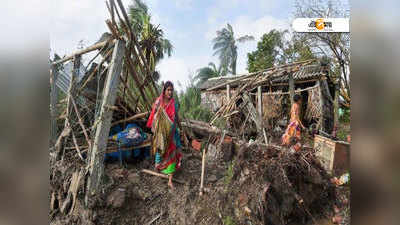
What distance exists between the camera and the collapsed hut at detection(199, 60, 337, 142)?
276cm

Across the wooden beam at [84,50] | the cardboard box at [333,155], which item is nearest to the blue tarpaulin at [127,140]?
the wooden beam at [84,50]

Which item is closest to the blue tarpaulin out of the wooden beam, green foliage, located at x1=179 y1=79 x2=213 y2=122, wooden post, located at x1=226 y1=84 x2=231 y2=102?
green foliage, located at x1=179 y1=79 x2=213 y2=122

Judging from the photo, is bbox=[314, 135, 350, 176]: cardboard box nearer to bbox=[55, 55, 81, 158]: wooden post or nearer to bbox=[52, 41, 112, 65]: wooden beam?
bbox=[52, 41, 112, 65]: wooden beam

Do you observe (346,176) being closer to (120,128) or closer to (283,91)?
(283,91)

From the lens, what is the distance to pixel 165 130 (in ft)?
6.71

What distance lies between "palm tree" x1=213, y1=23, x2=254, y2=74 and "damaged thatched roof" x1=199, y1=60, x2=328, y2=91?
0.24 meters

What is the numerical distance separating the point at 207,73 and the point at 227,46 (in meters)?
0.46

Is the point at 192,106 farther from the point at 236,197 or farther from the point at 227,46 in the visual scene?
the point at 236,197

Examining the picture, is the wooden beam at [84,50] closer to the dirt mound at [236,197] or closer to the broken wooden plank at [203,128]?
the dirt mound at [236,197]

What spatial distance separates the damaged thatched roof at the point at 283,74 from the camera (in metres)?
2.80

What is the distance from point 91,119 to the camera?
98.8 inches

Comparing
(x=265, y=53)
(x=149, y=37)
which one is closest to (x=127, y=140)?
(x=149, y=37)
